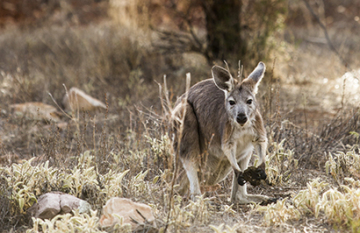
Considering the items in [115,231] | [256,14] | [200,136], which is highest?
[256,14]

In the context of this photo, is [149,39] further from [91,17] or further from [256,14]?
[91,17]

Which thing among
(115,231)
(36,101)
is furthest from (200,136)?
(36,101)

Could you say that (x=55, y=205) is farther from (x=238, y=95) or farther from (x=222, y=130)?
(x=238, y=95)

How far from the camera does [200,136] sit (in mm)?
3955

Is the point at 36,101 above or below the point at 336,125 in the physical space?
below

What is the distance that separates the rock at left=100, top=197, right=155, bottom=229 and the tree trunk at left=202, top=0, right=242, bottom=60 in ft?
16.9

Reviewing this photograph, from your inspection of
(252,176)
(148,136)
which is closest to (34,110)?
(148,136)

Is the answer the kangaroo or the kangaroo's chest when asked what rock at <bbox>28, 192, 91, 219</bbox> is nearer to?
the kangaroo

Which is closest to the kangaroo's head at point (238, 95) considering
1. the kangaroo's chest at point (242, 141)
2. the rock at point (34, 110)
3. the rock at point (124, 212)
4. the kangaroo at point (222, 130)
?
the kangaroo at point (222, 130)

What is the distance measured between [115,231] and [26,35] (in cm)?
1029

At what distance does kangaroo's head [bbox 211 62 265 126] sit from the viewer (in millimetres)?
3506

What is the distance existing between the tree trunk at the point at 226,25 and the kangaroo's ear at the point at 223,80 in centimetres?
430

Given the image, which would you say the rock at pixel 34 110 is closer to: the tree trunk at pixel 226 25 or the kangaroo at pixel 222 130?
the tree trunk at pixel 226 25

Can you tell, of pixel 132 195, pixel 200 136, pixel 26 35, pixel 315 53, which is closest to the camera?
pixel 132 195
